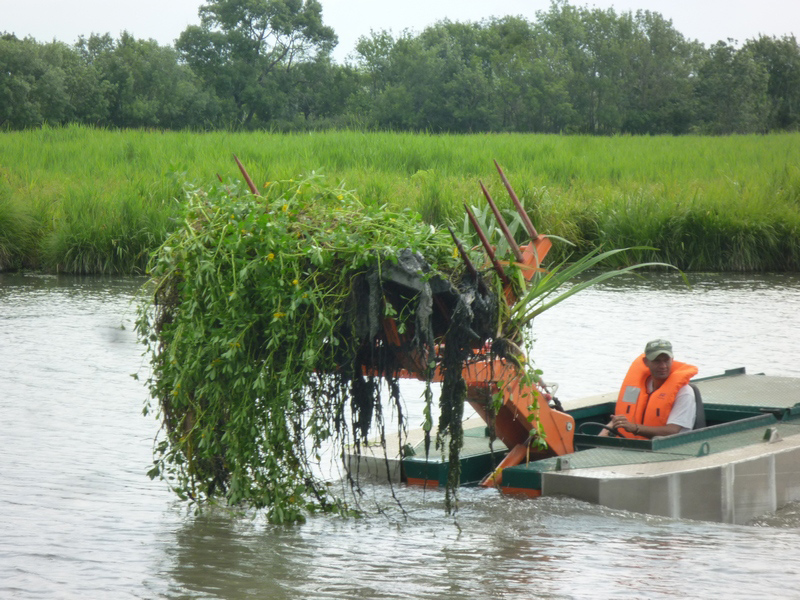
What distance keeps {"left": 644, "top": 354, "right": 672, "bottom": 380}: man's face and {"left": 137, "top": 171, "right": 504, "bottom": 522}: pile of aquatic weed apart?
205 cm

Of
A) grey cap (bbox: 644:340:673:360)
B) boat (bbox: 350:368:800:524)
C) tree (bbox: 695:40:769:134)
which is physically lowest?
boat (bbox: 350:368:800:524)

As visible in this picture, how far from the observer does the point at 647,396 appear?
23.0 feet

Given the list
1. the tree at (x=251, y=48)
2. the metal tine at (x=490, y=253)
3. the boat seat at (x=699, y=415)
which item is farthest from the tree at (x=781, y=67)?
the metal tine at (x=490, y=253)

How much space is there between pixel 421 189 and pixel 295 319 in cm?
1367

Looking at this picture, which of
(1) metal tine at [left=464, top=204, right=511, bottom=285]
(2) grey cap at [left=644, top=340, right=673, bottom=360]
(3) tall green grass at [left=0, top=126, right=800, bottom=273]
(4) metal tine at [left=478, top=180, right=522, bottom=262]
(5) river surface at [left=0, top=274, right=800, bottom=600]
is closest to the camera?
(5) river surface at [left=0, top=274, right=800, bottom=600]

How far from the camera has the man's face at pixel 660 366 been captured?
22.5ft

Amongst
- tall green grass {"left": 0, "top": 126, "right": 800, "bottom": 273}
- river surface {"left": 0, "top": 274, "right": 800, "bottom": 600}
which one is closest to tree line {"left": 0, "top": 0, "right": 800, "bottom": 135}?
tall green grass {"left": 0, "top": 126, "right": 800, "bottom": 273}

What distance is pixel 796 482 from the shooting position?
6750 millimetres

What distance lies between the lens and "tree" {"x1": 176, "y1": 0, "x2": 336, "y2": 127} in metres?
57.6

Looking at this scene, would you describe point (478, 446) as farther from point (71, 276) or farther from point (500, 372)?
point (71, 276)

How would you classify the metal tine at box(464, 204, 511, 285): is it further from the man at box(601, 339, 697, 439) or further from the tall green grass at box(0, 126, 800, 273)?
the tall green grass at box(0, 126, 800, 273)

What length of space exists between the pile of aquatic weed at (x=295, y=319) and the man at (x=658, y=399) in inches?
79.8

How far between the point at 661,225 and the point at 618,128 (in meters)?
45.8

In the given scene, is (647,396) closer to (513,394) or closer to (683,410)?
(683,410)
